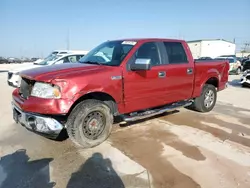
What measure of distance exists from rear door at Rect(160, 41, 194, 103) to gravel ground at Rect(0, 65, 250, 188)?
72 cm

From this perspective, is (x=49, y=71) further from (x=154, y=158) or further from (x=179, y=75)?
(x=179, y=75)

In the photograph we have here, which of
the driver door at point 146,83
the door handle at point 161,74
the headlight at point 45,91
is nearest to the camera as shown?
the headlight at point 45,91

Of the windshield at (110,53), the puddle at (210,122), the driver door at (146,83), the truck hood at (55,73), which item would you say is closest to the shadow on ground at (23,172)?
the truck hood at (55,73)

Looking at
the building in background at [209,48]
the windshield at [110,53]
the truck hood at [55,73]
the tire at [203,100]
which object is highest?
the building in background at [209,48]

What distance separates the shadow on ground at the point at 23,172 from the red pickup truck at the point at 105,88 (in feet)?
1.63

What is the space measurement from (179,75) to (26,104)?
333 centimetres

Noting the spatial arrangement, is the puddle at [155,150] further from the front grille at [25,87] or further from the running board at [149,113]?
the front grille at [25,87]

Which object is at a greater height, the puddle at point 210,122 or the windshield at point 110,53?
the windshield at point 110,53

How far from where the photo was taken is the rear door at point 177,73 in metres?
5.27

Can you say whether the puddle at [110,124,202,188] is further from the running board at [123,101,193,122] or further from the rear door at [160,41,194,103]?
the rear door at [160,41,194,103]

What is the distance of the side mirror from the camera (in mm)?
4230

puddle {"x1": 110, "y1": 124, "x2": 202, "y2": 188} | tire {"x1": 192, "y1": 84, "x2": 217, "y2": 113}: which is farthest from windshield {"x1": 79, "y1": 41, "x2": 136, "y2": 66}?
tire {"x1": 192, "y1": 84, "x2": 217, "y2": 113}

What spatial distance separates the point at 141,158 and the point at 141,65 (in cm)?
164

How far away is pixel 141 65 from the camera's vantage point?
14.1 ft
